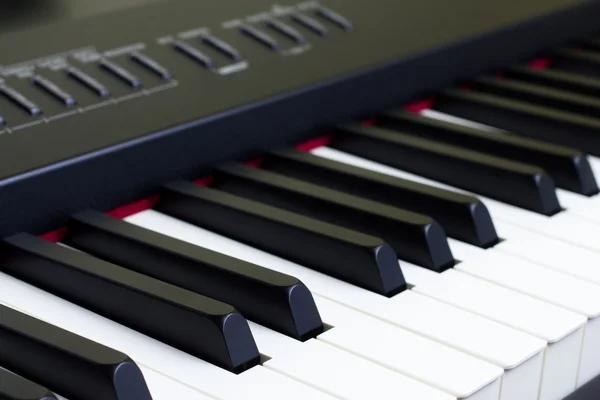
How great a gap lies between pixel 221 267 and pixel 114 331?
0.38 feet

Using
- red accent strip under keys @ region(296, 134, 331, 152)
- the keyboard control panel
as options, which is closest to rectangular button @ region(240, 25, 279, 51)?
the keyboard control panel

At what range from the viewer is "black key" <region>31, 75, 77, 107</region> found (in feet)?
3.75

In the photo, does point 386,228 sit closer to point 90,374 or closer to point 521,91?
point 90,374

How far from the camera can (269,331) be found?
93cm

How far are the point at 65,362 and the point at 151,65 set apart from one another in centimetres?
51

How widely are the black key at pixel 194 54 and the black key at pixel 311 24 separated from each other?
197mm

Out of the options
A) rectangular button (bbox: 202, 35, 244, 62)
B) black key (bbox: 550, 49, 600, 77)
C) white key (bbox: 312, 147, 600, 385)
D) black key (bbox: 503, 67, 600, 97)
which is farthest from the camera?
black key (bbox: 550, 49, 600, 77)

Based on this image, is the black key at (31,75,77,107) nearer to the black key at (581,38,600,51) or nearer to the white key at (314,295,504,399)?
the white key at (314,295,504,399)

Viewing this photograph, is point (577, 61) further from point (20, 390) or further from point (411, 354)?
point (20, 390)

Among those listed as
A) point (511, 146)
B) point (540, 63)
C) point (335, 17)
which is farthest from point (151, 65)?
point (540, 63)

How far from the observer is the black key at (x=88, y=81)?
1173mm

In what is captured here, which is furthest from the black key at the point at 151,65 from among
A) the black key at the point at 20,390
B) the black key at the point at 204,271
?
the black key at the point at 20,390

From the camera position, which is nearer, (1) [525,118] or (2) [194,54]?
(2) [194,54]

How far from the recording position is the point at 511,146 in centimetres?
133
